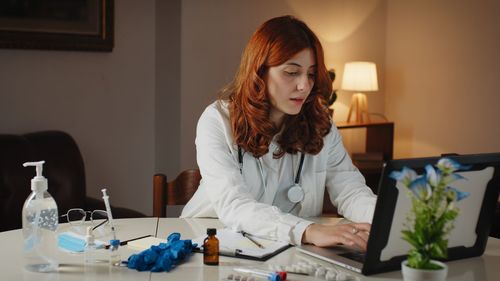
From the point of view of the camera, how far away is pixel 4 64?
3980mm

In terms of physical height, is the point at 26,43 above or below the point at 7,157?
above

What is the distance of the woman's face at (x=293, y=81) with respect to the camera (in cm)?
238

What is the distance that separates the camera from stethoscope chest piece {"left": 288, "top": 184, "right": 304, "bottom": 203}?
2.42 metres

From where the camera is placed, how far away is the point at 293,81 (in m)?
2.38

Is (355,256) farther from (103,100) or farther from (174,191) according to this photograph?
(103,100)

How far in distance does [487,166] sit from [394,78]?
11.3 ft

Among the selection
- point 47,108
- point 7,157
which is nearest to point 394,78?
point 47,108

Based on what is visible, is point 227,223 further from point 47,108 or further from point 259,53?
point 47,108

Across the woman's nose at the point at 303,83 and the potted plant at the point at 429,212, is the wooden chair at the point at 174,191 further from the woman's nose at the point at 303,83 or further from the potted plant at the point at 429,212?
the potted plant at the point at 429,212

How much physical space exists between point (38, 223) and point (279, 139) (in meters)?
0.93

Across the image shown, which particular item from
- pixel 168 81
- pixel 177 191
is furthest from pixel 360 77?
pixel 177 191

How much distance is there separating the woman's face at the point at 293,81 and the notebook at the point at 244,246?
1.60ft

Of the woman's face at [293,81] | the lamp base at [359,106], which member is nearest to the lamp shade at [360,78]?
the lamp base at [359,106]

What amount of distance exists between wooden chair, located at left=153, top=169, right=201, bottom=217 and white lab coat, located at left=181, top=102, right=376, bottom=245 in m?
0.17
